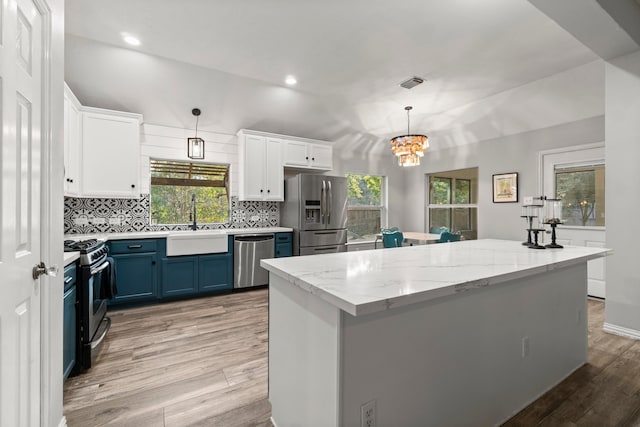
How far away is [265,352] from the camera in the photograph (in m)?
2.41

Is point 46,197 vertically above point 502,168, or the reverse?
point 502,168

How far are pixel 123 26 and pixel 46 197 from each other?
218cm

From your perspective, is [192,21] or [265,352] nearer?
[265,352]

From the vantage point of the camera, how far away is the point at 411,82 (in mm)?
3656

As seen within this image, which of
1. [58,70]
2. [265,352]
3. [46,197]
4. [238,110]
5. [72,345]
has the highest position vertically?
[238,110]

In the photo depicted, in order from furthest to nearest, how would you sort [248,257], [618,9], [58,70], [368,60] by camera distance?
1. [248,257]
2. [368,60]
3. [618,9]
4. [58,70]

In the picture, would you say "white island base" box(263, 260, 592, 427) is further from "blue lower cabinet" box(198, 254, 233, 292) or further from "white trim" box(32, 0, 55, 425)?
"blue lower cabinet" box(198, 254, 233, 292)

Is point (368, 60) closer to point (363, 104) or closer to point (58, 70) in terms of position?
point (363, 104)

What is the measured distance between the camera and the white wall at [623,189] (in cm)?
259

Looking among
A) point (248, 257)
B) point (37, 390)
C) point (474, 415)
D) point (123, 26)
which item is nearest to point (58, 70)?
point (37, 390)

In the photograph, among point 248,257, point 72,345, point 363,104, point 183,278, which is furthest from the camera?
point 363,104

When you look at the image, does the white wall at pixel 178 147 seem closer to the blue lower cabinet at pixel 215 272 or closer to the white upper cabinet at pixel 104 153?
the white upper cabinet at pixel 104 153

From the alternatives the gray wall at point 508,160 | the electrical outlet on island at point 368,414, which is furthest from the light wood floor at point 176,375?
the gray wall at point 508,160

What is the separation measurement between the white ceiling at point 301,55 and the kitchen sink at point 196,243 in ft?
5.42
